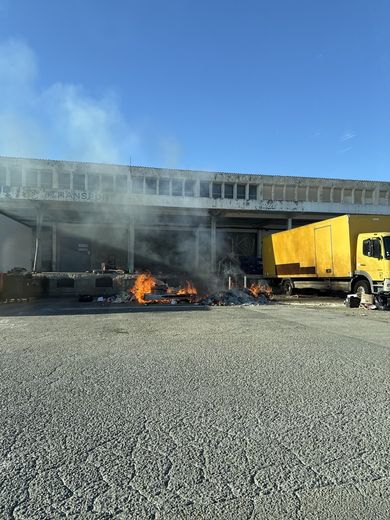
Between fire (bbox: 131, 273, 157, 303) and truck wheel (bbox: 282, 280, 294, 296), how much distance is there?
627 centimetres

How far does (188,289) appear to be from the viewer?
1458 cm

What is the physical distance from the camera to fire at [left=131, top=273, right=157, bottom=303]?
45.0ft

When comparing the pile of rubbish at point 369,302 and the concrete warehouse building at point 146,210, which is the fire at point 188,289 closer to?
the concrete warehouse building at point 146,210

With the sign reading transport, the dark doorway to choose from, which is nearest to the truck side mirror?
the sign reading transport

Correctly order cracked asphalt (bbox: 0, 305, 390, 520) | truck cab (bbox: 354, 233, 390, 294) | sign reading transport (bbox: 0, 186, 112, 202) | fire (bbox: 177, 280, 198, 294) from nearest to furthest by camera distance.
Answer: cracked asphalt (bbox: 0, 305, 390, 520) → truck cab (bbox: 354, 233, 390, 294) → fire (bbox: 177, 280, 198, 294) → sign reading transport (bbox: 0, 186, 112, 202)

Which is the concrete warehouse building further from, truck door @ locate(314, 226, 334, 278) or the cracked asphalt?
the cracked asphalt

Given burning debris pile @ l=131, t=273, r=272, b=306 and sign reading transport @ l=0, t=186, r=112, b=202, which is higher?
sign reading transport @ l=0, t=186, r=112, b=202

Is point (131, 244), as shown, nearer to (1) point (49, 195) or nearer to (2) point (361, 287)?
(1) point (49, 195)

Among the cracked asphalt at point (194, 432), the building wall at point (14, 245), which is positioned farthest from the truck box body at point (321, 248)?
the building wall at point (14, 245)

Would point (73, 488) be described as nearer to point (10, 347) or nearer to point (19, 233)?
point (10, 347)

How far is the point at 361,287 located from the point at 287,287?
18.2ft

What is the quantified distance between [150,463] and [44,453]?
61cm

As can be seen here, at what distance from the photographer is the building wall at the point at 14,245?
56.6ft

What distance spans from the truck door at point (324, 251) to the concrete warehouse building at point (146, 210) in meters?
4.83
